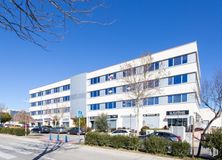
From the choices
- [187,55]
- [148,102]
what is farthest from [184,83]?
[148,102]

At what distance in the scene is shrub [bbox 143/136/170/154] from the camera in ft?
54.9

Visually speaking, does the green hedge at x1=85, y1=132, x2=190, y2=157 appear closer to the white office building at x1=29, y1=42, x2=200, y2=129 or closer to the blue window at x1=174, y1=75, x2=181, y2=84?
the white office building at x1=29, y1=42, x2=200, y2=129

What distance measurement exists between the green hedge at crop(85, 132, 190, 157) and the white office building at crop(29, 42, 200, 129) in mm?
10335

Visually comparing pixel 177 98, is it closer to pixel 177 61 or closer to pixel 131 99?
pixel 177 61

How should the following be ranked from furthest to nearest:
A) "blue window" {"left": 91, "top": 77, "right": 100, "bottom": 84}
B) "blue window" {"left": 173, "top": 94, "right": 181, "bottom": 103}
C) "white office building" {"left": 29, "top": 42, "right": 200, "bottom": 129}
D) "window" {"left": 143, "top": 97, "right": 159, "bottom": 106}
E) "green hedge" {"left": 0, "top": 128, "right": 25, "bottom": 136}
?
"blue window" {"left": 91, "top": 77, "right": 100, "bottom": 84}, "window" {"left": 143, "top": 97, "right": 159, "bottom": 106}, "blue window" {"left": 173, "top": 94, "right": 181, "bottom": 103}, "white office building" {"left": 29, "top": 42, "right": 200, "bottom": 129}, "green hedge" {"left": 0, "top": 128, "right": 25, "bottom": 136}

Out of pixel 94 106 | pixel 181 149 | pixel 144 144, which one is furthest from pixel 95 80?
pixel 181 149

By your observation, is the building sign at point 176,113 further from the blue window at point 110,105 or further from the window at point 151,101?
the blue window at point 110,105

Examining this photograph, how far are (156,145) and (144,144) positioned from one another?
1.11 metres

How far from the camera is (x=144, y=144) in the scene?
58.5 ft

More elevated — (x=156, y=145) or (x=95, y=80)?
(x=95, y=80)

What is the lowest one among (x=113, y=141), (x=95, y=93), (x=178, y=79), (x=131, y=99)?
A: (x=113, y=141)

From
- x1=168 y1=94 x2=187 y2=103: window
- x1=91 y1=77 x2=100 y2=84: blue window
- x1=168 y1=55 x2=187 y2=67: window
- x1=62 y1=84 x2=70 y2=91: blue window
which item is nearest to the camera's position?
x1=168 y1=94 x2=187 y2=103: window

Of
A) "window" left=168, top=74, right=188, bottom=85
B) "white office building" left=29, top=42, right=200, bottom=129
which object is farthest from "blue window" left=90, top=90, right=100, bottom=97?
"window" left=168, top=74, right=188, bottom=85

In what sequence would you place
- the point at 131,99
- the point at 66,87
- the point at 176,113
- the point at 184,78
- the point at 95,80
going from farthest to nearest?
the point at 66,87 < the point at 95,80 < the point at 131,99 < the point at 176,113 < the point at 184,78
